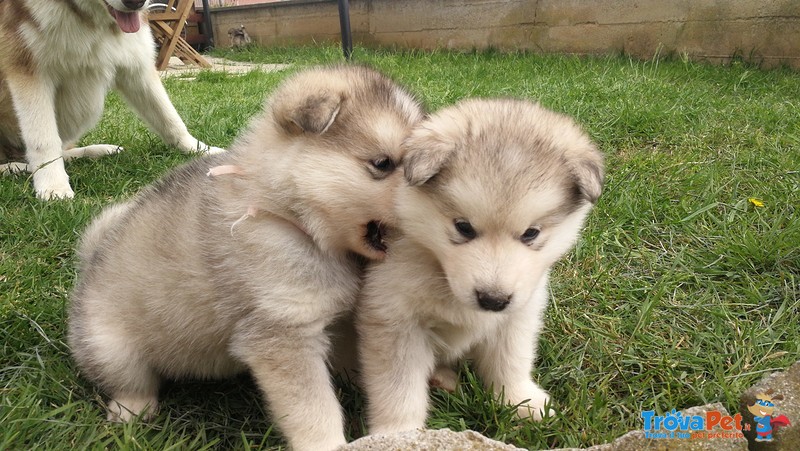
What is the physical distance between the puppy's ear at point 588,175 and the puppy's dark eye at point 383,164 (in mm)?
538

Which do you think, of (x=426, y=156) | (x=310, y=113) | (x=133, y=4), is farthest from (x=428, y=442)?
(x=133, y=4)

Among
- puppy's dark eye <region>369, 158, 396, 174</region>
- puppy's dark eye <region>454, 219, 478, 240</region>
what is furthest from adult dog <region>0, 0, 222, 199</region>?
puppy's dark eye <region>454, 219, 478, 240</region>

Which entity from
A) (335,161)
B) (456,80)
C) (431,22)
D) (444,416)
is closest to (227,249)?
(335,161)

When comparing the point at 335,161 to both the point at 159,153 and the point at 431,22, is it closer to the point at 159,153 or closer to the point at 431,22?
the point at 159,153

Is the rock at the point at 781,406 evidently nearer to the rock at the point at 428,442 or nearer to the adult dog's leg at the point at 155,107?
the rock at the point at 428,442

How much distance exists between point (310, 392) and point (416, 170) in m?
0.73

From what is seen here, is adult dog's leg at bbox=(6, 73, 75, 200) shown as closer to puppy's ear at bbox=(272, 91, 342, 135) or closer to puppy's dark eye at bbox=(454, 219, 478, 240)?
puppy's ear at bbox=(272, 91, 342, 135)

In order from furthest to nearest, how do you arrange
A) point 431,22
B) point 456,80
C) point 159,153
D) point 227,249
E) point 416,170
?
point 431,22
point 456,80
point 159,153
point 227,249
point 416,170

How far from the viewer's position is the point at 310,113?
6.35ft

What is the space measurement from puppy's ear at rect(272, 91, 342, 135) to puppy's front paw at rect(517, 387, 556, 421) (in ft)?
3.60

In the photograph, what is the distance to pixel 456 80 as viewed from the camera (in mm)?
6980

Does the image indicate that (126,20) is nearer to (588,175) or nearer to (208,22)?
(588,175)

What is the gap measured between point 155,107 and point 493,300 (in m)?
4.02

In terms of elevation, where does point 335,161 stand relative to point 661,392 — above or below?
above
